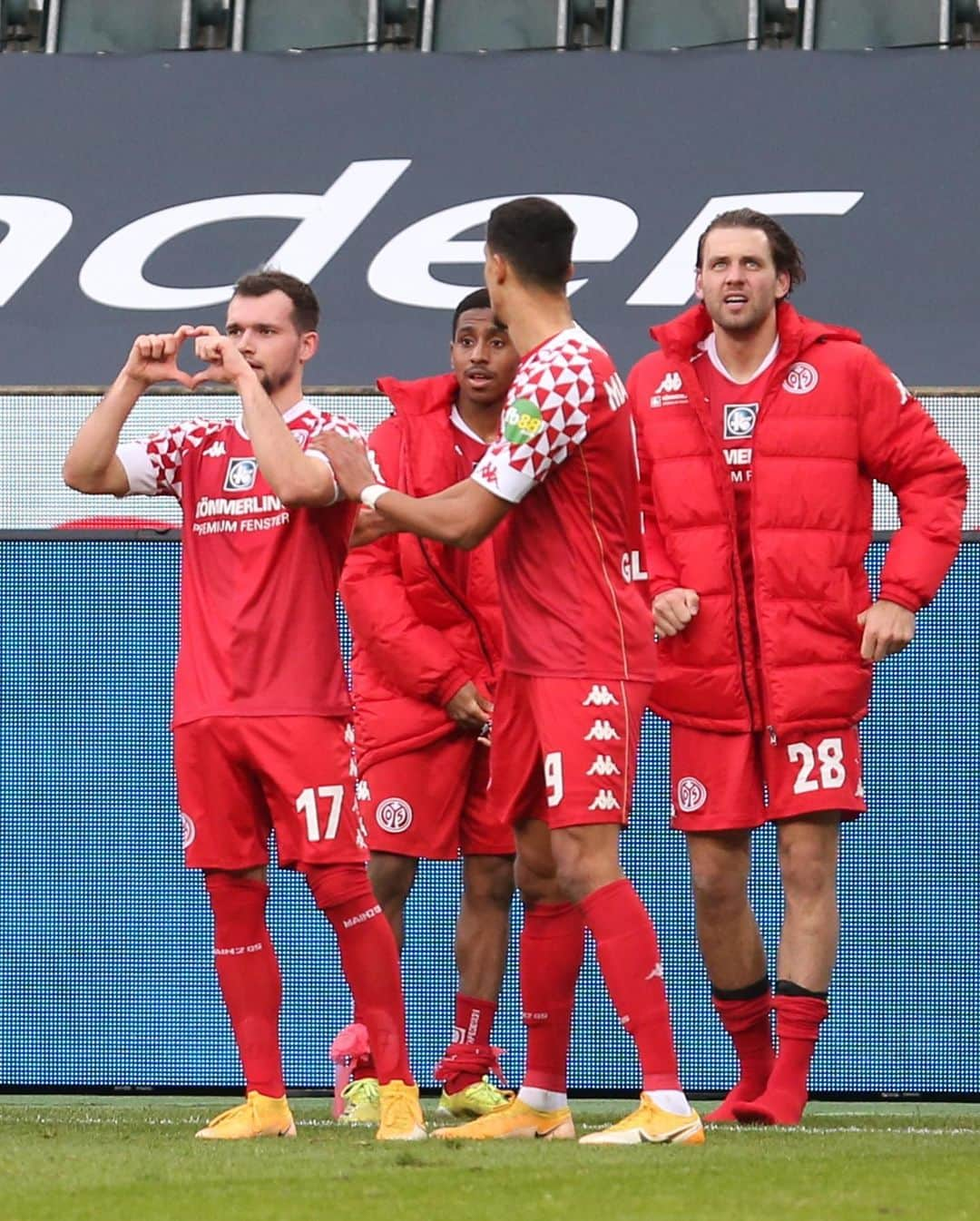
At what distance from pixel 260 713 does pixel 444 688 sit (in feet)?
2.64

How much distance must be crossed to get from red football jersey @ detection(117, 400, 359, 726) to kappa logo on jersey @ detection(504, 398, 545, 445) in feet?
1.66

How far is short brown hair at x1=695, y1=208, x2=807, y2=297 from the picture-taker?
203 inches

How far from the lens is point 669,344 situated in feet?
17.1

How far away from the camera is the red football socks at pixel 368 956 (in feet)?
14.9

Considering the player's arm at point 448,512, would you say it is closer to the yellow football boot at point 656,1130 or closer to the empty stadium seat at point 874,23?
the yellow football boot at point 656,1130

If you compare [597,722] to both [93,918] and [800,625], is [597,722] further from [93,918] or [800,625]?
[93,918]

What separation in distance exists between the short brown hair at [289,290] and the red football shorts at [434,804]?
1106mm

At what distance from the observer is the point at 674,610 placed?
505 cm

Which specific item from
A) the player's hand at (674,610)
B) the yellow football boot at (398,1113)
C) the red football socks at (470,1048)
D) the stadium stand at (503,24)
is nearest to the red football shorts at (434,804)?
the red football socks at (470,1048)

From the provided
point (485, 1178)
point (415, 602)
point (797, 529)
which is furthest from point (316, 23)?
point (485, 1178)

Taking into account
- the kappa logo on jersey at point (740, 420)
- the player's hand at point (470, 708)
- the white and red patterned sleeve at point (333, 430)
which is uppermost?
the kappa logo on jersey at point (740, 420)

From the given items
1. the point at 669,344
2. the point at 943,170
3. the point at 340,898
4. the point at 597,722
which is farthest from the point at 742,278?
the point at 943,170

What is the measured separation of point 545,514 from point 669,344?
95cm

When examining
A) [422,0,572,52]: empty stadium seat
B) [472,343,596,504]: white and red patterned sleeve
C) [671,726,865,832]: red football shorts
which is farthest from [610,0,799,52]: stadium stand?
[472,343,596,504]: white and red patterned sleeve
